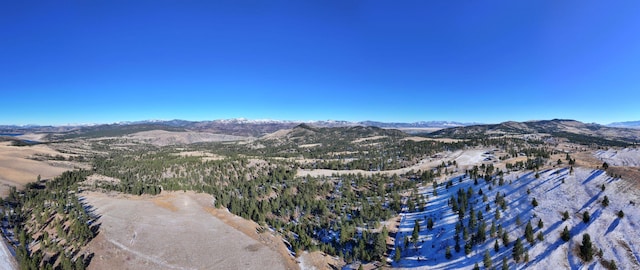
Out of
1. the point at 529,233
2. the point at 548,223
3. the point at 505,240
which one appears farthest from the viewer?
the point at 548,223

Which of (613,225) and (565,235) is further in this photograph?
(613,225)

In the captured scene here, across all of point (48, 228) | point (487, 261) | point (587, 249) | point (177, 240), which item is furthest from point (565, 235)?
point (48, 228)

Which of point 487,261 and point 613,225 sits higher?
point 613,225

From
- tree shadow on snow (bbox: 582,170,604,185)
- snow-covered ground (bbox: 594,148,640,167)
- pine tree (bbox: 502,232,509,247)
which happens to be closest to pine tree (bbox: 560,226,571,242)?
pine tree (bbox: 502,232,509,247)

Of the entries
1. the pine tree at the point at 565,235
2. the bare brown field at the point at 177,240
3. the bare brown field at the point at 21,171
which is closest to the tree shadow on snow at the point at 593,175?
the pine tree at the point at 565,235

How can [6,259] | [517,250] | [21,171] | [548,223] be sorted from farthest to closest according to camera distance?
[21,171] → [548,223] → [6,259] → [517,250]

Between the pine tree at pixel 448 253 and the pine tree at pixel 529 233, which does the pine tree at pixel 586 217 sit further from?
the pine tree at pixel 448 253

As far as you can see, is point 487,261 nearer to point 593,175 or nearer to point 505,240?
point 505,240
